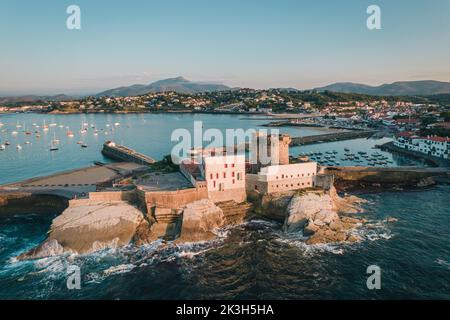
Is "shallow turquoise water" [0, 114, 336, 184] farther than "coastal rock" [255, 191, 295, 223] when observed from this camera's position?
Yes

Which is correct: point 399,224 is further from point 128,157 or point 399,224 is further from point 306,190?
point 128,157

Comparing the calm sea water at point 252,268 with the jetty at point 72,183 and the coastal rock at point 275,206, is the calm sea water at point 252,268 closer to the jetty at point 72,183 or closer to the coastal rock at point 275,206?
the coastal rock at point 275,206

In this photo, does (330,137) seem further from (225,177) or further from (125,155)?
(225,177)

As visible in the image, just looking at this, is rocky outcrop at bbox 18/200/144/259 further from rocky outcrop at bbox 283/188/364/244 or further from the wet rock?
rocky outcrop at bbox 283/188/364/244

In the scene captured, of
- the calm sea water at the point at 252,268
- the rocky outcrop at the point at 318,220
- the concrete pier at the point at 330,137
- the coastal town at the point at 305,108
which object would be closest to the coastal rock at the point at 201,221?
the calm sea water at the point at 252,268

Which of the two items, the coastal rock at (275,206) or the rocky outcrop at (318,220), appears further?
the coastal rock at (275,206)

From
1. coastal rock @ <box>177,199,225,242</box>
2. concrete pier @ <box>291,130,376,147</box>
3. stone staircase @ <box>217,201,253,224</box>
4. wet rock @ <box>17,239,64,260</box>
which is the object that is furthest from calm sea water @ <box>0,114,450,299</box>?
concrete pier @ <box>291,130,376,147</box>

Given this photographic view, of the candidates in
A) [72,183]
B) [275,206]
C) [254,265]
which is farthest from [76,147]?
[254,265]
